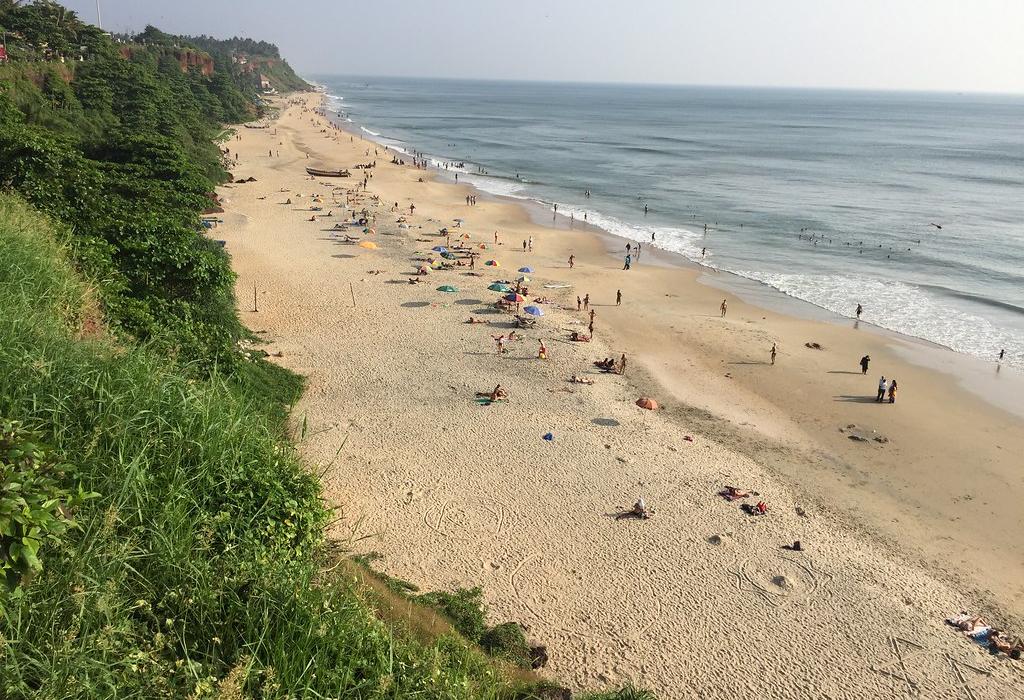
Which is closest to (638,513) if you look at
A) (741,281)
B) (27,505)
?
(27,505)

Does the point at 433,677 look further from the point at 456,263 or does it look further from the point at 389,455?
the point at 456,263

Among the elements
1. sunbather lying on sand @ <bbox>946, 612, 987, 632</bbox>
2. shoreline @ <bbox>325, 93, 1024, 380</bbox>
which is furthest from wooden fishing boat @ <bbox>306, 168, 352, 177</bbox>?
sunbather lying on sand @ <bbox>946, 612, 987, 632</bbox>

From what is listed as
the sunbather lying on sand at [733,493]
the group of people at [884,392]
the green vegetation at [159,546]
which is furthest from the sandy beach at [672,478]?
the green vegetation at [159,546]

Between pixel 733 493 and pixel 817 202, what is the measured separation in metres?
52.5

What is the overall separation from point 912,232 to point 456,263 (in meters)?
36.6

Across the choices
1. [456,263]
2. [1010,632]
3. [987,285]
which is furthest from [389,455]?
[987,285]

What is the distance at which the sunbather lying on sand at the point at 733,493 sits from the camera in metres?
17.5

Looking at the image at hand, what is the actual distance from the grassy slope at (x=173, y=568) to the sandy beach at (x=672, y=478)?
129 inches

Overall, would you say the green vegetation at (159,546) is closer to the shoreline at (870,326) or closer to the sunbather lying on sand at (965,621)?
the sunbather lying on sand at (965,621)

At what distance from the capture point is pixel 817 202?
61438mm

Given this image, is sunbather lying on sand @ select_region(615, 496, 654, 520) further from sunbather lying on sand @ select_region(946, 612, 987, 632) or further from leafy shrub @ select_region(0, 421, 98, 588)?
leafy shrub @ select_region(0, 421, 98, 588)

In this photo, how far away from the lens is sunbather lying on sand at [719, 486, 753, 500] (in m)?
17.5

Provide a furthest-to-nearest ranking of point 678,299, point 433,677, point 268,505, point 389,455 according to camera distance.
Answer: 1. point 678,299
2. point 389,455
3. point 268,505
4. point 433,677

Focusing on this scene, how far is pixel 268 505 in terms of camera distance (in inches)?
363
